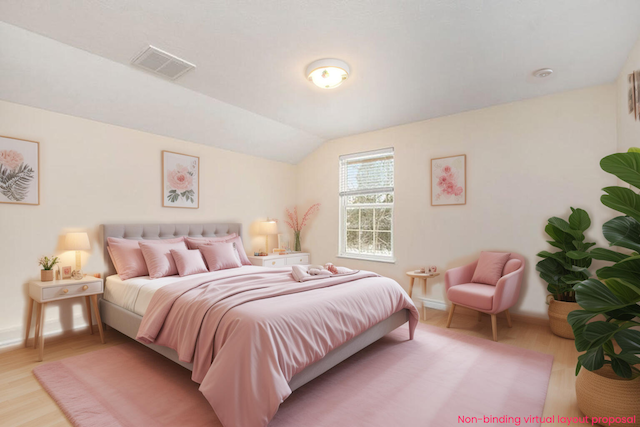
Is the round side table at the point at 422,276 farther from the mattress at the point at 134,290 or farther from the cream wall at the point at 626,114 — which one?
the mattress at the point at 134,290

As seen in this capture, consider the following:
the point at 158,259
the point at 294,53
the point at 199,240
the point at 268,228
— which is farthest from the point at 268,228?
the point at 294,53

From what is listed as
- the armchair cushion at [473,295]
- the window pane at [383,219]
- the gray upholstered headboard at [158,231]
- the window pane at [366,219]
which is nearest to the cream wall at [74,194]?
the gray upholstered headboard at [158,231]

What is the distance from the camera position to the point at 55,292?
2.95 metres

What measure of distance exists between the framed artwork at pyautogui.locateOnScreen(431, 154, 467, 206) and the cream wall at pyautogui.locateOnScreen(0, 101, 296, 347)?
314 cm

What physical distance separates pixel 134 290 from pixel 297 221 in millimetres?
3270

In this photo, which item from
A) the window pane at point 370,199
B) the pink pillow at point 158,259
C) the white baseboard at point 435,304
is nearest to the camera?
the pink pillow at point 158,259

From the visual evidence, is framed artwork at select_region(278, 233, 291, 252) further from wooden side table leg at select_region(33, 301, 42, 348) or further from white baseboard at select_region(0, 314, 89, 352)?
wooden side table leg at select_region(33, 301, 42, 348)

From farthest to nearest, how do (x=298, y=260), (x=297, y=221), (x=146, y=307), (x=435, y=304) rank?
(x=297, y=221), (x=298, y=260), (x=435, y=304), (x=146, y=307)

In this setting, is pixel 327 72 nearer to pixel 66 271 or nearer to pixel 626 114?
pixel 626 114

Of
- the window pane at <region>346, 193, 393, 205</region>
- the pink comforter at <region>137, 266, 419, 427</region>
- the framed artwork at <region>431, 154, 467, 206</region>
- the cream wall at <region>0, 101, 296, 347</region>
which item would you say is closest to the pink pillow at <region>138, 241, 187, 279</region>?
the cream wall at <region>0, 101, 296, 347</region>

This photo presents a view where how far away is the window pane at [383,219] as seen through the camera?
16.3ft

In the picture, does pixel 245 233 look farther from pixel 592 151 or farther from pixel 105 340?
pixel 592 151

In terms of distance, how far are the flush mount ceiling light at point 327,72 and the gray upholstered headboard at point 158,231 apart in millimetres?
2506

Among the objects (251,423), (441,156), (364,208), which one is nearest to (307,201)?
(364,208)
